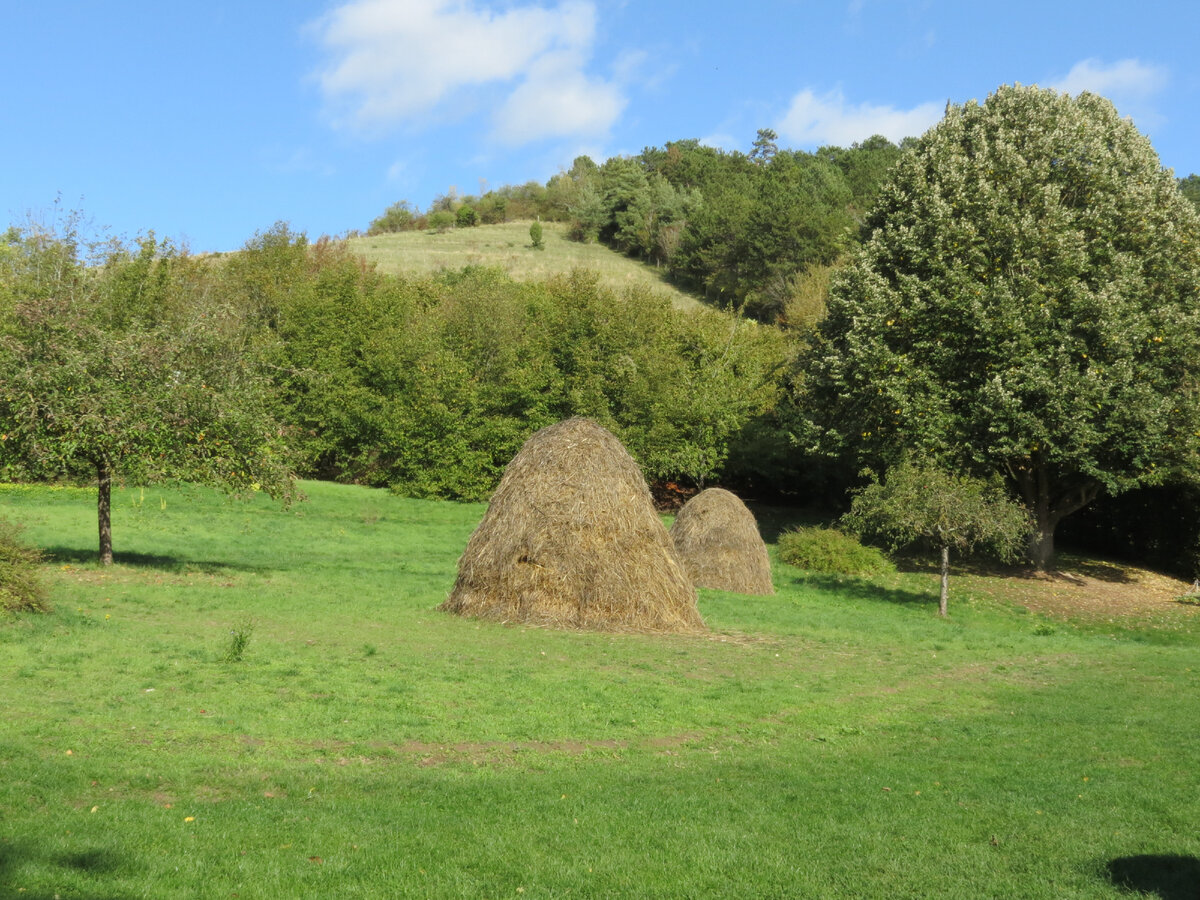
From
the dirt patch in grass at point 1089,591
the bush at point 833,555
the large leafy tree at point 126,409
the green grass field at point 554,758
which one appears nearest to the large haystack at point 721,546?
the green grass field at point 554,758

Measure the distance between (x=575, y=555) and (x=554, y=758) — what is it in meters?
9.67

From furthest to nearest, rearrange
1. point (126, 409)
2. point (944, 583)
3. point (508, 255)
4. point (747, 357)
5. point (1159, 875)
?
point (508, 255)
point (747, 357)
point (944, 583)
point (126, 409)
point (1159, 875)

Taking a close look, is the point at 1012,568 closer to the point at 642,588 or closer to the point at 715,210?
the point at 642,588

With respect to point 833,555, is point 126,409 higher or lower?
higher

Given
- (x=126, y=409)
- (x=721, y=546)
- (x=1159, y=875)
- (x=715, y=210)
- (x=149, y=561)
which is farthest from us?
(x=715, y=210)

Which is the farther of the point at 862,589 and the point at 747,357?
the point at 747,357

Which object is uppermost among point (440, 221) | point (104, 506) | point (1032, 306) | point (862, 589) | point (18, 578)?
point (440, 221)

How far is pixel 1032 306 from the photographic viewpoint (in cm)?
3038

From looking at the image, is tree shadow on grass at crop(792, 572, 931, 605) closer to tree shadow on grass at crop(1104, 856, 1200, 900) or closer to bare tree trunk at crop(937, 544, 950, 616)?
bare tree trunk at crop(937, 544, 950, 616)

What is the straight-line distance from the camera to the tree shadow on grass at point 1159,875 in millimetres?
6969

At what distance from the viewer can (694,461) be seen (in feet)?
149

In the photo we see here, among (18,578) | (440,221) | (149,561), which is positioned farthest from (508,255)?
(18,578)

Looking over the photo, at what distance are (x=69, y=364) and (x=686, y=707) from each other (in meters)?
15.3

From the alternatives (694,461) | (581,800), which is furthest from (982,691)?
(694,461)
